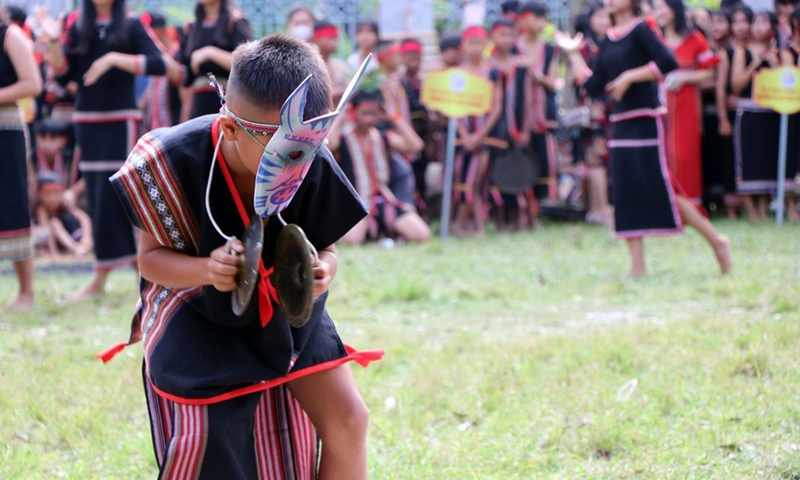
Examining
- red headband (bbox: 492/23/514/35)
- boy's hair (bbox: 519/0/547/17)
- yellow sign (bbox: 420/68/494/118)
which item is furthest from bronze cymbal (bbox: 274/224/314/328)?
boy's hair (bbox: 519/0/547/17)

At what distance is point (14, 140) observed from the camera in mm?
5852

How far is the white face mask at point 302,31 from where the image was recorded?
9398 millimetres

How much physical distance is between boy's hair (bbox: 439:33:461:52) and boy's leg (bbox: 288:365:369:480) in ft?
27.1

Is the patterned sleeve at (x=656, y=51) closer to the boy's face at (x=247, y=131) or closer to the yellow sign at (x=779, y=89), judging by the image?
the yellow sign at (x=779, y=89)

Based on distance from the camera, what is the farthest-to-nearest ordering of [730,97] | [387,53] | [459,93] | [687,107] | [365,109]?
[387,53]
[730,97]
[687,107]
[459,93]
[365,109]

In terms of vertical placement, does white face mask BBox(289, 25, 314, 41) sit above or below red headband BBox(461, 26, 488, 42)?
above

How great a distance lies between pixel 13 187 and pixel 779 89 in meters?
6.56

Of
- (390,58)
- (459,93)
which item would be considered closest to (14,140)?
(459,93)

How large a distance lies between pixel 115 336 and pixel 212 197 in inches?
120

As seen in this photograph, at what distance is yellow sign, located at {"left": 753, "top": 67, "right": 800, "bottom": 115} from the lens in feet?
30.3

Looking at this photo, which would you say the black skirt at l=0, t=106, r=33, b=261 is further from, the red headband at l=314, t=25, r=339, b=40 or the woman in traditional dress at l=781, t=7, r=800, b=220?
the woman in traditional dress at l=781, t=7, r=800, b=220

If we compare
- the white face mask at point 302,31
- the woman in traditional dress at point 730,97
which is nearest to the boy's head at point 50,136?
the white face mask at point 302,31

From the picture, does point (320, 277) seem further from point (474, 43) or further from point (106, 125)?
point (474, 43)

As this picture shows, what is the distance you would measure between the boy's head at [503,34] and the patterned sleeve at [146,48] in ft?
14.1
